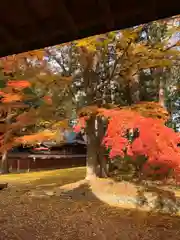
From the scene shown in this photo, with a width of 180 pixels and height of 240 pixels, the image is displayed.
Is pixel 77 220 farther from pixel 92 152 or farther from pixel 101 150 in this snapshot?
pixel 101 150

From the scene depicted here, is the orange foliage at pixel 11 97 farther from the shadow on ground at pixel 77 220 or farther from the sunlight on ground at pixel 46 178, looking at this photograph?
the sunlight on ground at pixel 46 178

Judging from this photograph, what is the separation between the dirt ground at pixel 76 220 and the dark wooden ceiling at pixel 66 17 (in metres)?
4.75

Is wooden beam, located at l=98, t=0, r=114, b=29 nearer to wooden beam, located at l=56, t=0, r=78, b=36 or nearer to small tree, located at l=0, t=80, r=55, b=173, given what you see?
wooden beam, located at l=56, t=0, r=78, b=36

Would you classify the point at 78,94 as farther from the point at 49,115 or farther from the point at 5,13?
the point at 5,13

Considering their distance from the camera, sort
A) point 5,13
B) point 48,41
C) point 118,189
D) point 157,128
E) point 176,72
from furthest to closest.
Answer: point 176,72, point 118,189, point 157,128, point 48,41, point 5,13

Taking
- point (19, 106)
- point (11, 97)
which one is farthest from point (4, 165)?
point (11, 97)

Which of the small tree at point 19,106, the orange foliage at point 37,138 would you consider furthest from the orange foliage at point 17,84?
the orange foliage at point 37,138

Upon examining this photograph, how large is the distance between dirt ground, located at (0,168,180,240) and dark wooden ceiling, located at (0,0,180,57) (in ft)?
15.6

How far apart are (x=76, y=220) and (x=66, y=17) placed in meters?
6.44

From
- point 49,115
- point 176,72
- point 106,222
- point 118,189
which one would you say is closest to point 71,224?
point 106,222

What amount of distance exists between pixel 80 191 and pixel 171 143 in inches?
167

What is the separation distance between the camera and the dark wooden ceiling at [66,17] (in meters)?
2.66

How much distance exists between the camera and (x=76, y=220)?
8094mm

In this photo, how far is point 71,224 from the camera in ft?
25.2
